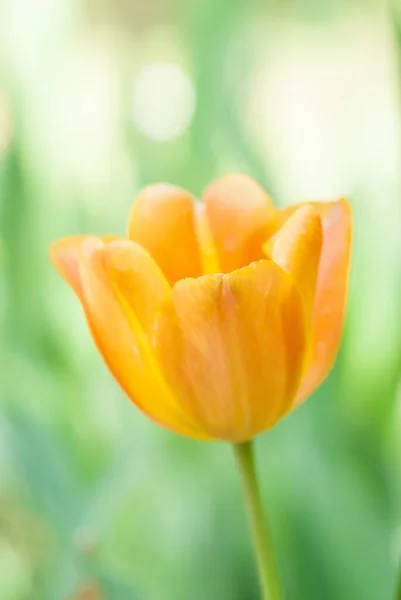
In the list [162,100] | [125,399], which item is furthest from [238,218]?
[162,100]

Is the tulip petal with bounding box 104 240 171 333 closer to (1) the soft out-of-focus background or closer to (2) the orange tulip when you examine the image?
(2) the orange tulip

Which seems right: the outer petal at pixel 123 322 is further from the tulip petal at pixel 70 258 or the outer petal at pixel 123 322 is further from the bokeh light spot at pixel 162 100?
the bokeh light spot at pixel 162 100

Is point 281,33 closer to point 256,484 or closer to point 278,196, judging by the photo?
point 278,196

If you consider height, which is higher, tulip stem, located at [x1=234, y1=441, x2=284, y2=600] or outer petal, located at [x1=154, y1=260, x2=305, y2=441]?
outer petal, located at [x1=154, y1=260, x2=305, y2=441]

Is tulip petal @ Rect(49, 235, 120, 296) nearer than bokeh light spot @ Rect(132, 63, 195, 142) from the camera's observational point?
Yes

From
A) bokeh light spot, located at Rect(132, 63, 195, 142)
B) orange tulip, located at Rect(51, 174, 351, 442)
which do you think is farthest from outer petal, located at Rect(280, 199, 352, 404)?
bokeh light spot, located at Rect(132, 63, 195, 142)

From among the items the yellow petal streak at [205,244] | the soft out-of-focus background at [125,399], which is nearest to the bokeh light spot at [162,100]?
the soft out-of-focus background at [125,399]

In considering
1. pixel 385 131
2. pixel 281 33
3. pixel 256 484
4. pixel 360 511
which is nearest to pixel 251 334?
pixel 256 484
